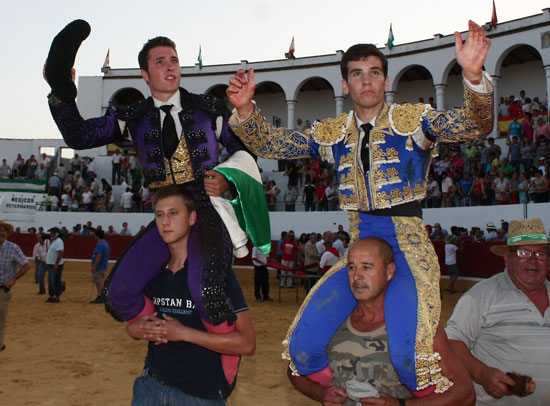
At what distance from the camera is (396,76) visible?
23.7m

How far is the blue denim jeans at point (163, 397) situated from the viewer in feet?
8.61

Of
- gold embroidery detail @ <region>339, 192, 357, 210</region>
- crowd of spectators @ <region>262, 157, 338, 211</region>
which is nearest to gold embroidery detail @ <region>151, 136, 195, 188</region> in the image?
gold embroidery detail @ <region>339, 192, 357, 210</region>

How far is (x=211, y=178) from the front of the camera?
9.15 ft

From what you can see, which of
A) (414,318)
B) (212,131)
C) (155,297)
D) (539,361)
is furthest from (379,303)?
(539,361)

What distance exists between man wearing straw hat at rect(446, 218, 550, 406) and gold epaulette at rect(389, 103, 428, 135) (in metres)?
1.21

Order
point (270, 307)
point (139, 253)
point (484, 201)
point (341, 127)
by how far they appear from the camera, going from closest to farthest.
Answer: point (139, 253), point (341, 127), point (270, 307), point (484, 201)

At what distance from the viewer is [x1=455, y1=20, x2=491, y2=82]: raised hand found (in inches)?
99.3

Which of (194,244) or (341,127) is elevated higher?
(341,127)

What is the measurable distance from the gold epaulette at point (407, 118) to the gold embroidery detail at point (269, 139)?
0.43 meters

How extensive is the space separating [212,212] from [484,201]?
13758mm

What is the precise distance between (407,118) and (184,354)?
4.68 ft

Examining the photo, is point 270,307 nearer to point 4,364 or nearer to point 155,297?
point 4,364

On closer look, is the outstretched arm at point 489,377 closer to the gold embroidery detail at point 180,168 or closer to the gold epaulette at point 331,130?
the gold epaulette at point 331,130

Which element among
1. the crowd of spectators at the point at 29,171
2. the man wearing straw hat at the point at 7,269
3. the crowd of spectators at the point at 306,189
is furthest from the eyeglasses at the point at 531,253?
the crowd of spectators at the point at 29,171
